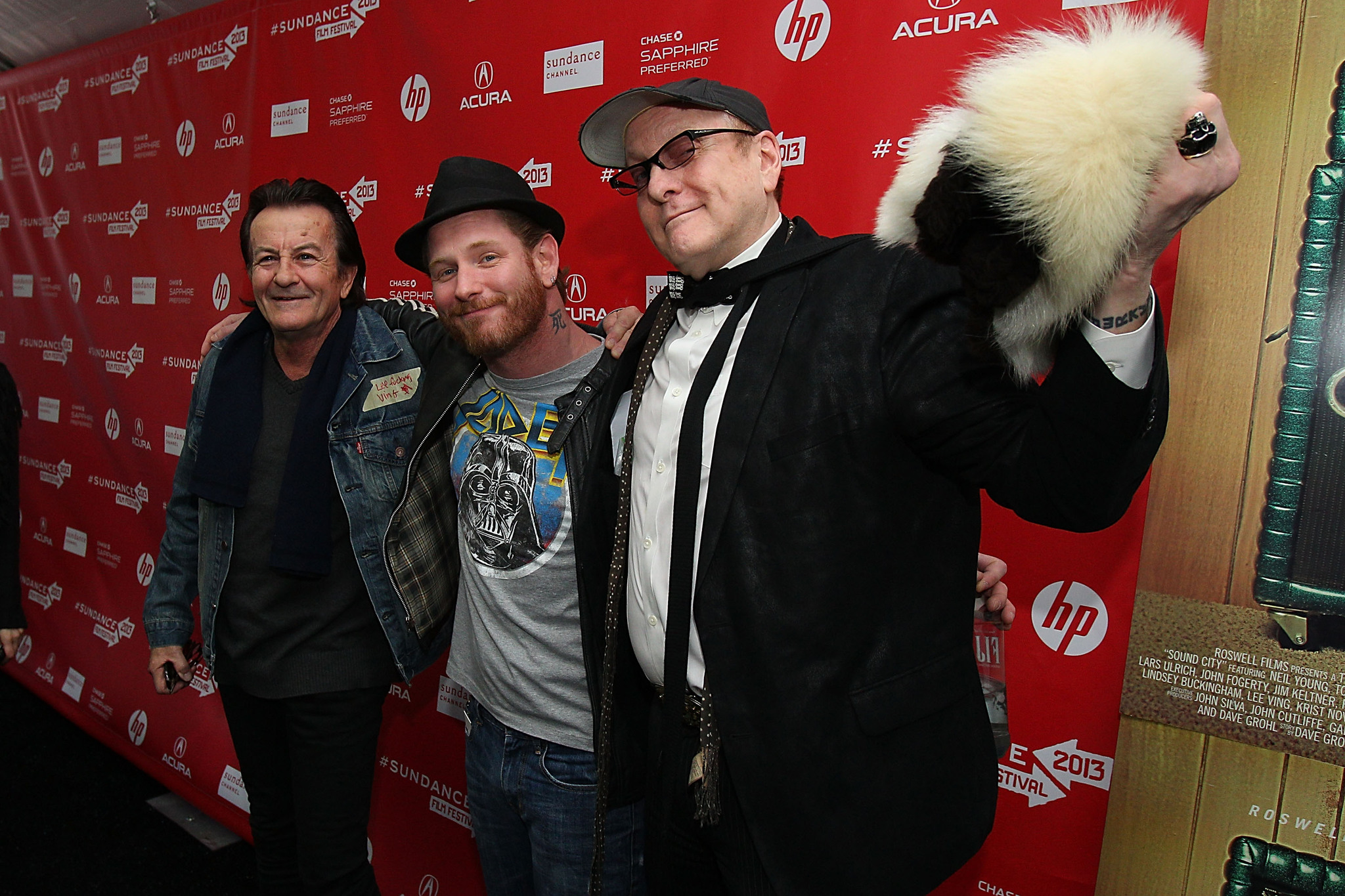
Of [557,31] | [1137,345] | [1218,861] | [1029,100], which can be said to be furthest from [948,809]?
[557,31]

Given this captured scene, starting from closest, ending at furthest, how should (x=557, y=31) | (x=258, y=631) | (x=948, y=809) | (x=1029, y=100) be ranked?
(x=1029, y=100), (x=948, y=809), (x=258, y=631), (x=557, y=31)

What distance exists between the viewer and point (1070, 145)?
2.18 feet

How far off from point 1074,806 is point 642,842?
94 centimetres

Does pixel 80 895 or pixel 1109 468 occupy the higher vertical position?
pixel 1109 468

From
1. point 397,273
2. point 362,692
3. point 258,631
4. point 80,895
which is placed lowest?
point 80,895

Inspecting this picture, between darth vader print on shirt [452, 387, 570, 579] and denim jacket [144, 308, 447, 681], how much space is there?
21 cm

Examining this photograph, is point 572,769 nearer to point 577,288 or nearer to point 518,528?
point 518,528

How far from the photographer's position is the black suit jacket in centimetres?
101

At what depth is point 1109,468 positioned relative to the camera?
771 mm

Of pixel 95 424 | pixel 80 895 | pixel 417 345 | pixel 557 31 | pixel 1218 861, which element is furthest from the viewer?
pixel 95 424

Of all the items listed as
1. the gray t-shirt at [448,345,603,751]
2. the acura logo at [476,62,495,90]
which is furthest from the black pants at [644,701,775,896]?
the acura logo at [476,62,495,90]

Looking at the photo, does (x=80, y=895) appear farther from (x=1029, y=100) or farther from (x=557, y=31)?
(x=1029, y=100)

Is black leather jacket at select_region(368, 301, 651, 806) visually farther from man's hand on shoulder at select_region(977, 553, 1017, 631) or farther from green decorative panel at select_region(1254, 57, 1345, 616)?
green decorative panel at select_region(1254, 57, 1345, 616)

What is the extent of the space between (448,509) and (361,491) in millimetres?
204
